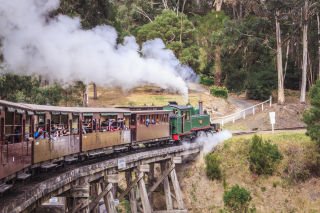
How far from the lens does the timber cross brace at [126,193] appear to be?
812 inches

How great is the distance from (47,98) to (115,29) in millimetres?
11903

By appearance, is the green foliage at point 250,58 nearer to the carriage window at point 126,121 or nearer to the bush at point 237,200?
the bush at point 237,200

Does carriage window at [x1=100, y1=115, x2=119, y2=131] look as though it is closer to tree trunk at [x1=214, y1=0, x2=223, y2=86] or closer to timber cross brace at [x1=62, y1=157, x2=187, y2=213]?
timber cross brace at [x1=62, y1=157, x2=187, y2=213]

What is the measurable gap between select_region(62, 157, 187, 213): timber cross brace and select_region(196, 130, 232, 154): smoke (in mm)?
3807

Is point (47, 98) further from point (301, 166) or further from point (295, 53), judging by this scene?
point (295, 53)

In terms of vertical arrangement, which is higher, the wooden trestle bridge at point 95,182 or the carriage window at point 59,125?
the carriage window at point 59,125

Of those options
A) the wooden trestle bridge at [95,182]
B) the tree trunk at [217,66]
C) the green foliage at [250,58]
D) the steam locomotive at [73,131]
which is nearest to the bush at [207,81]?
the green foliage at [250,58]

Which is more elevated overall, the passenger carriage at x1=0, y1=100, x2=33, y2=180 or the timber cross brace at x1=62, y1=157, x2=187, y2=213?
the passenger carriage at x1=0, y1=100, x2=33, y2=180

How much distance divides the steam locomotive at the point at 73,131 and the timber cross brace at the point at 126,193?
1509 millimetres

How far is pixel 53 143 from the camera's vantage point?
20469 millimetres

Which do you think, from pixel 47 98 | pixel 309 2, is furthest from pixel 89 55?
pixel 309 2

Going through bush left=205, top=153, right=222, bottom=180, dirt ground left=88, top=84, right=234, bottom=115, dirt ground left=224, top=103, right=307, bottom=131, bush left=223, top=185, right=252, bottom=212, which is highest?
dirt ground left=88, top=84, right=234, bottom=115

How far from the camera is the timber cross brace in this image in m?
20.6

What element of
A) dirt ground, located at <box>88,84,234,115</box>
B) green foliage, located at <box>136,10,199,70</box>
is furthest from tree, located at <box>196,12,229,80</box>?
dirt ground, located at <box>88,84,234,115</box>
